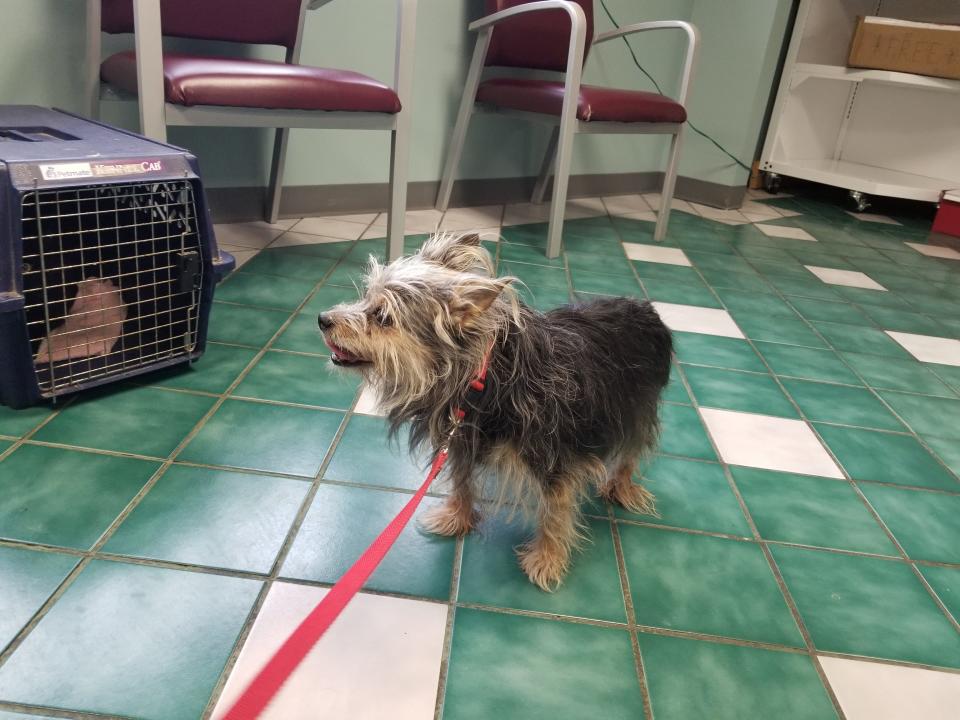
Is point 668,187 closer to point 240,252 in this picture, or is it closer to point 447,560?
point 240,252

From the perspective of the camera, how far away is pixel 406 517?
39.3 inches

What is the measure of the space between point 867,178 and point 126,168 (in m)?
4.56

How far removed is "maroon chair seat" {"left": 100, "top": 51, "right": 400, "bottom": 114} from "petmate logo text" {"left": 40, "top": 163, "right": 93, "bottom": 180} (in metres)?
0.53

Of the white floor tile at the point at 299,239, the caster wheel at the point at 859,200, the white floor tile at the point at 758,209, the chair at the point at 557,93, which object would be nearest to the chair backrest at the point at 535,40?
the chair at the point at 557,93

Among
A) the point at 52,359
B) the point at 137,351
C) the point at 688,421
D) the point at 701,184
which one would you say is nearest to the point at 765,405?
the point at 688,421

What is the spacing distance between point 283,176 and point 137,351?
154 cm

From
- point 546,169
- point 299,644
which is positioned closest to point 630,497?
point 299,644

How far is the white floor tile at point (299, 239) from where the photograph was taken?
281cm

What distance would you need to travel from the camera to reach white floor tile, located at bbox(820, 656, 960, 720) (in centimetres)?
109

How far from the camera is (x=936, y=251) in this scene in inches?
156

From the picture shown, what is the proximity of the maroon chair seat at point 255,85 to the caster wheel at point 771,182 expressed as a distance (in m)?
3.67

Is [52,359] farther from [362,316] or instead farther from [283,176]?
[283,176]

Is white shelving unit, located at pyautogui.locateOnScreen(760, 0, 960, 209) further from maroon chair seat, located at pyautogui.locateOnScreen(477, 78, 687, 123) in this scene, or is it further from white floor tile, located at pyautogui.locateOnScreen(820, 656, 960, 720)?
white floor tile, located at pyautogui.locateOnScreen(820, 656, 960, 720)

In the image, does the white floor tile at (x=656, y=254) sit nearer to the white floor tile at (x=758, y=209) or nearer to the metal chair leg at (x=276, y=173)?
the white floor tile at (x=758, y=209)
